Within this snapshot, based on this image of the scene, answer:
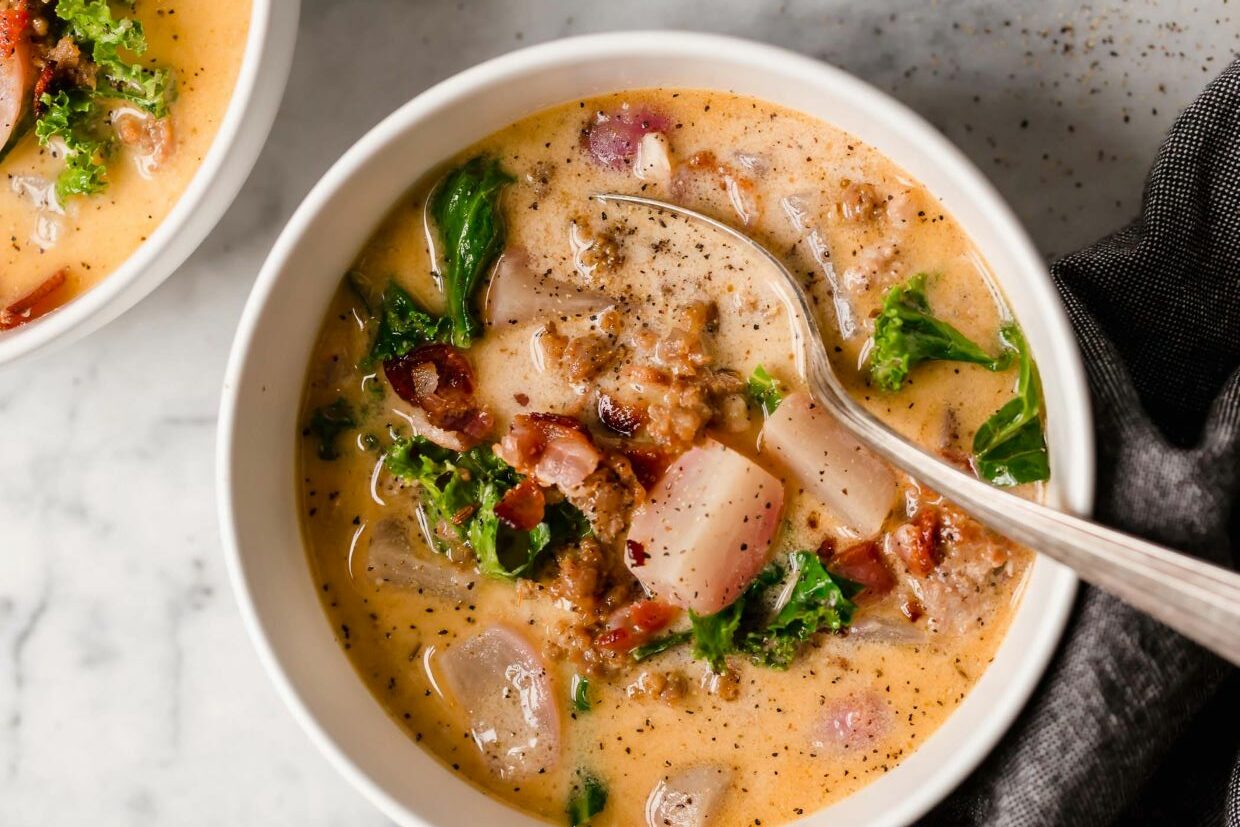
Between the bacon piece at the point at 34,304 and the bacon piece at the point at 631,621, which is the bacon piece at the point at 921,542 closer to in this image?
the bacon piece at the point at 631,621

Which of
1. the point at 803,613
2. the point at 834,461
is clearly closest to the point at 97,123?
the point at 834,461

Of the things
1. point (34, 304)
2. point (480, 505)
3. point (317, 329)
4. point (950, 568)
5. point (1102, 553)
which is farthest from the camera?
point (34, 304)

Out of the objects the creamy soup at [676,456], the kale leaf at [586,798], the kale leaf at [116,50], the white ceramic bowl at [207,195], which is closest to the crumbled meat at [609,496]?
the creamy soup at [676,456]

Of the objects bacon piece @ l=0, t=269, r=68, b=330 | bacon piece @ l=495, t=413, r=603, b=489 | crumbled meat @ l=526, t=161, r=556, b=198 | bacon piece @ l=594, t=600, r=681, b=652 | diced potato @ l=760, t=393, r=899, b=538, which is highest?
crumbled meat @ l=526, t=161, r=556, b=198

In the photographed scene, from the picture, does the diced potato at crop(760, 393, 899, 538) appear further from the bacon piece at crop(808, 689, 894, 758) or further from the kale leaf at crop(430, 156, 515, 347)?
the kale leaf at crop(430, 156, 515, 347)

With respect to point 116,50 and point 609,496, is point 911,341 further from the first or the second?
point 116,50

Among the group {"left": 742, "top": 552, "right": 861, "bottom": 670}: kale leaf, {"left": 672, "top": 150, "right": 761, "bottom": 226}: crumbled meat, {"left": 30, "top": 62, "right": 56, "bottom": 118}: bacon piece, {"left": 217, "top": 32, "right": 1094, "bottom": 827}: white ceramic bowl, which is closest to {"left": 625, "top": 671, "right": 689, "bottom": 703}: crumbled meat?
{"left": 742, "top": 552, "right": 861, "bottom": 670}: kale leaf
